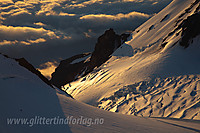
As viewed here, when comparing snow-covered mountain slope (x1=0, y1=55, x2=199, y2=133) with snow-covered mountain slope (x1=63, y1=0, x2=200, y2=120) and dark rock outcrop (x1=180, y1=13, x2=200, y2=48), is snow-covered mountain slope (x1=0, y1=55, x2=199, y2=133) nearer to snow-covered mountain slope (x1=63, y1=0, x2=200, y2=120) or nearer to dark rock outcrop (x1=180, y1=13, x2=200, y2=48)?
snow-covered mountain slope (x1=63, y1=0, x2=200, y2=120)

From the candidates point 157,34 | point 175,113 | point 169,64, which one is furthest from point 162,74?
point 157,34

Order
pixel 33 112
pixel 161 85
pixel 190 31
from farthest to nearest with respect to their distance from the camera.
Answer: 1. pixel 190 31
2. pixel 161 85
3. pixel 33 112

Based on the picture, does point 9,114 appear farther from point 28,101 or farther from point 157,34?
point 157,34

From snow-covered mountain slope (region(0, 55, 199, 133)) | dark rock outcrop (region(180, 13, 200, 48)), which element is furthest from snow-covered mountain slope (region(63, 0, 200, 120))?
snow-covered mountain slope (region(0, 55, 199, 133))

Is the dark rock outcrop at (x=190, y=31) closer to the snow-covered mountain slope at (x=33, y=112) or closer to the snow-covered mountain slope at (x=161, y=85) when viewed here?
the snow-covered mountain slope at (x=161, y=85)

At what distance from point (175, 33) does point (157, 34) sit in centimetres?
568

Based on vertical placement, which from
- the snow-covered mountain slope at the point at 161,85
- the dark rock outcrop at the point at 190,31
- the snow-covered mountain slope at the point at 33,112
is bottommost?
the snow-covered mountain slope at the point at 33,112

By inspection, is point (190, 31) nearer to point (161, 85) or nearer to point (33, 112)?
point (161, 85)

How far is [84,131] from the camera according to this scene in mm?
6961

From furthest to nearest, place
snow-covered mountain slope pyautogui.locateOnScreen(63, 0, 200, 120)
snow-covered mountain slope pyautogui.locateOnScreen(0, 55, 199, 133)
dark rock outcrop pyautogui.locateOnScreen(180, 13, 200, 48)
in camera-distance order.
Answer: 1. dark rock outcrop pyautogui.locateOnScreen(180, 13, 200, 48)
2. snow-covered mountain slope pyautogui.locateOnScreen(63, 0, 200, 120)
3. snow-covered mountain slope pyautogui.locateOnScreen(0, 55, 199, 133)

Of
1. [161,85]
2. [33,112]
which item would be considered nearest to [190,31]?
[161,85]

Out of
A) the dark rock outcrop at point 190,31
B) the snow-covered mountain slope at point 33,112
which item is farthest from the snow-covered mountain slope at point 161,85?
the snow-covered mountain slope at point 33,112

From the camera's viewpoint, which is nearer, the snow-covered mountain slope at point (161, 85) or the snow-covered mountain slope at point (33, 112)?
the snow-covered mountain slope at point (33, 112)

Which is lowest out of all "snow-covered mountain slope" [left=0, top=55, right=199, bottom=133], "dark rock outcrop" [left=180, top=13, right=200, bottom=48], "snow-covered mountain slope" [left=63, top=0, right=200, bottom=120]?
"snow-covered mountain slope" [left=0, top=55, right=199, bottom=133]
